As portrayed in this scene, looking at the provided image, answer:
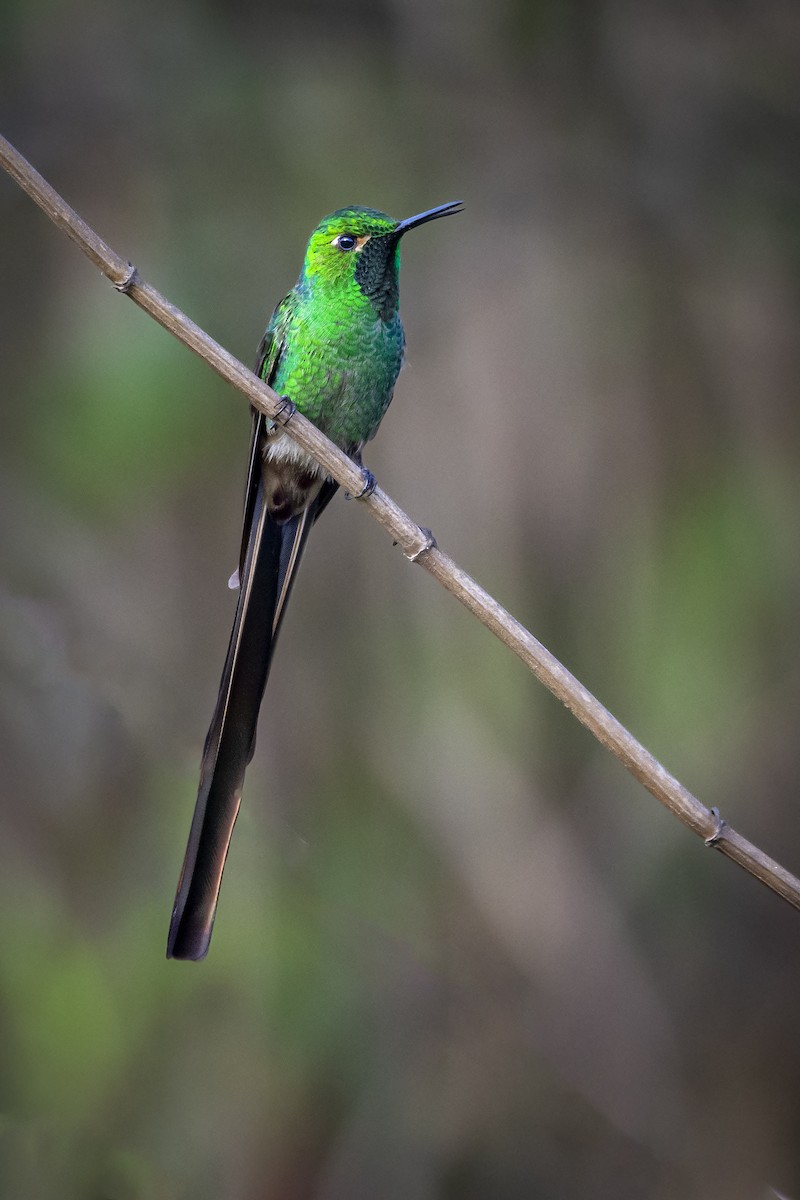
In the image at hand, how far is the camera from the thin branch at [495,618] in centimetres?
169

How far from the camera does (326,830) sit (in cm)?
339

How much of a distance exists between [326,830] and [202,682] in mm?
562

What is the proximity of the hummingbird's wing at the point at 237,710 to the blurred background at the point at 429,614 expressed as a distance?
94 centimetres

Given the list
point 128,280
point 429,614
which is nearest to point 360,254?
point 128,280

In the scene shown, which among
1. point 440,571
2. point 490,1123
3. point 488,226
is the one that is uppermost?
point 488,226

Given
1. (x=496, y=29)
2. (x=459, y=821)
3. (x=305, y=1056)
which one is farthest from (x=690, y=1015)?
(x=496, y=29)

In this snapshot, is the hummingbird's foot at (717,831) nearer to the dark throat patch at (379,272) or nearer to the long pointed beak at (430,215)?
the long pointed beak at (430,215)

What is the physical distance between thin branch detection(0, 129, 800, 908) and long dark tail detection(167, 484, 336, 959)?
347mm

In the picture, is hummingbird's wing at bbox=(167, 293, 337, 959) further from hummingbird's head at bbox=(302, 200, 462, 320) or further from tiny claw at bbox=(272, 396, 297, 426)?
hummingbird's head at bbox=(302, 200, 462, 320)

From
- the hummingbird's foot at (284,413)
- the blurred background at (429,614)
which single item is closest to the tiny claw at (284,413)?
the hummingbird's foot at (284,413)

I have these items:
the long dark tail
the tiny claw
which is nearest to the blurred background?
the long dark tail

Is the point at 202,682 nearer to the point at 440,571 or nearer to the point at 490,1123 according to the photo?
the point at 490,1123

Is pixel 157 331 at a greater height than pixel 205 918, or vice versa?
pixel 157 331

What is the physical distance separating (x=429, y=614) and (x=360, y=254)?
1.23 metres
